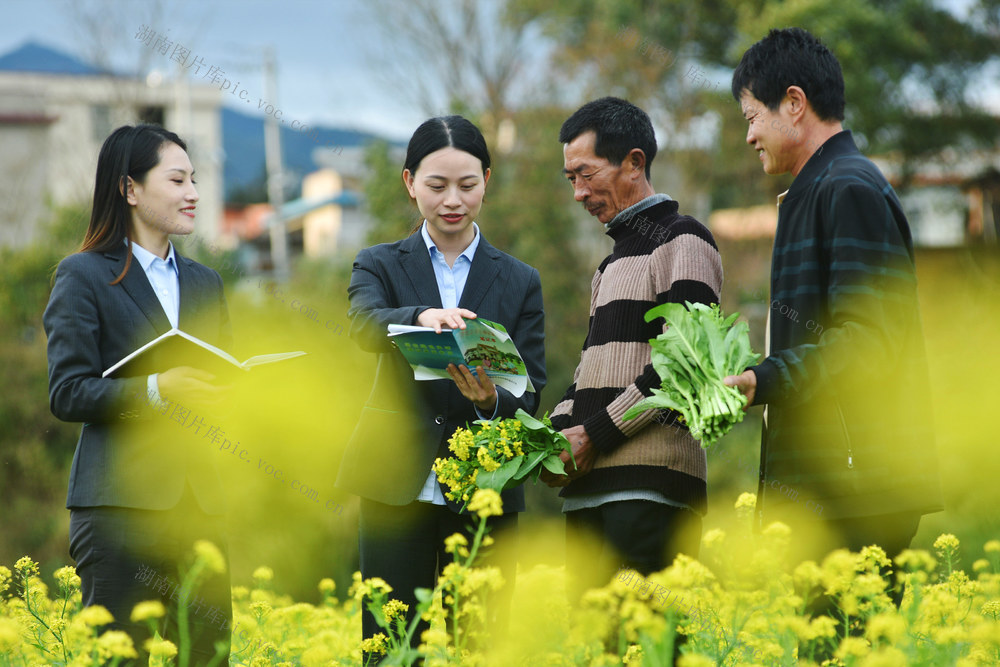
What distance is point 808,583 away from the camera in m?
2.89

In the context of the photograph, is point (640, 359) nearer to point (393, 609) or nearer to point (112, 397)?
point (393, 609)

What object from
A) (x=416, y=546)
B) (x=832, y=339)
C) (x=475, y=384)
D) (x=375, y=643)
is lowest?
(x=375, y=643)

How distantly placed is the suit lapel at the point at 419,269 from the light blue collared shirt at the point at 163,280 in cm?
81

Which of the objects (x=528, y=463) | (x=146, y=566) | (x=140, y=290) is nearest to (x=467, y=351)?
(x=528, y=463)

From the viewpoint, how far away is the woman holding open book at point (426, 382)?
11.2ft

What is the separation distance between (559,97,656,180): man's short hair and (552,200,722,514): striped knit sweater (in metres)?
0.23

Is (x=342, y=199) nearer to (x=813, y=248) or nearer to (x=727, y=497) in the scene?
(x=727, y=497)

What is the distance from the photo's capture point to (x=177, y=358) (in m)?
3.14

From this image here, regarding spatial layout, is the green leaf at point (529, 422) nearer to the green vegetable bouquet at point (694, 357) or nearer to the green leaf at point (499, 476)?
the green leaf at point (499, 476)

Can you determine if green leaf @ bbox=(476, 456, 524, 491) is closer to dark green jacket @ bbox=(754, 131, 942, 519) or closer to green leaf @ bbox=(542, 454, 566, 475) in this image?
green leaf @ bbox=(542, 454, 566, 475)

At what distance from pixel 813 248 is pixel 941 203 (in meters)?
19.6

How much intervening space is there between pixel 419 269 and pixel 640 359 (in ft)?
2.75

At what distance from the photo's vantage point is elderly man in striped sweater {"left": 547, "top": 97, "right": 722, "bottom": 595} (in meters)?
3.28

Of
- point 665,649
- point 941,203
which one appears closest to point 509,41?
point 941,203
